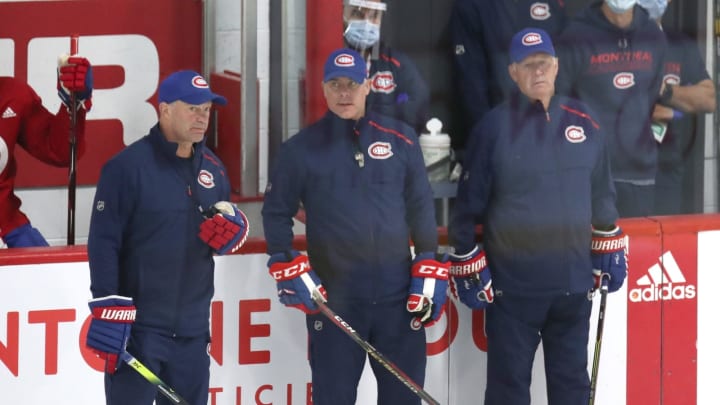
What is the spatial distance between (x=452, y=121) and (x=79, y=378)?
→ 2032 millimetres

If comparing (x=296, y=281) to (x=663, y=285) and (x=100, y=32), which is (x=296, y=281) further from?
(x=100, y=32)

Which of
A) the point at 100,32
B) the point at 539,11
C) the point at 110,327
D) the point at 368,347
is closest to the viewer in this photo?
the point at 110,327

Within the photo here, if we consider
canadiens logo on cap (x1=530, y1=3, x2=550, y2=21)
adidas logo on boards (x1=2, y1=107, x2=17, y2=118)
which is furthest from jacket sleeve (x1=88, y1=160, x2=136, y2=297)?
canadiens logo on cap (x1=530, y1=3, x2=550, y2=21)

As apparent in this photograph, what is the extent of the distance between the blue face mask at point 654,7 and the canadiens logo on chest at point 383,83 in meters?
1.20

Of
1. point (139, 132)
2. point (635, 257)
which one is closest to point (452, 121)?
point (635, 257)

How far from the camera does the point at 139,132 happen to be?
7402 millimetres

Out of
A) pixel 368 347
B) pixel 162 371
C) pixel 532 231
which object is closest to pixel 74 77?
pixel 162 371

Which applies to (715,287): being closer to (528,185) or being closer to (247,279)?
(528,185)

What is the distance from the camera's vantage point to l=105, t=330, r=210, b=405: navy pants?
4949 mm

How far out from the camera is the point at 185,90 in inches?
196

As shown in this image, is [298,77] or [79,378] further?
[298,77]

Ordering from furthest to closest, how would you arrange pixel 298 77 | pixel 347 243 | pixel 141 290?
pixel 298 77, pixel 347 243, pixel 141 290

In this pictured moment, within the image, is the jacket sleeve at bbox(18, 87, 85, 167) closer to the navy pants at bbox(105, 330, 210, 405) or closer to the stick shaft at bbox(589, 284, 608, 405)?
the navy pants at bbox(105, 330, 210, 405)

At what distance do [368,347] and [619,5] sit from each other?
6.57ft
